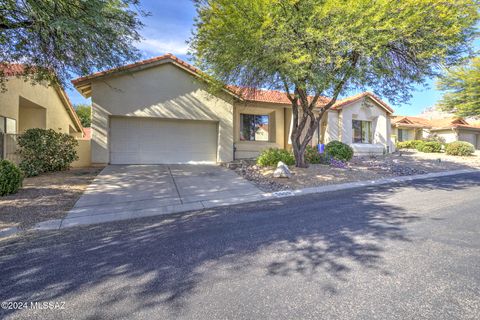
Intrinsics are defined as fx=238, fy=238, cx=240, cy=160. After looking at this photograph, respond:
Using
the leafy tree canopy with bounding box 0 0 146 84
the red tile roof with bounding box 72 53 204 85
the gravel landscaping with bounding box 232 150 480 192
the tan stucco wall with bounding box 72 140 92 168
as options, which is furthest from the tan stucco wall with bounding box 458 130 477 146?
the tan stucco wall with bounding box 72 140 92 168

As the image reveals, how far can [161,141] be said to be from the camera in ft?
40.8

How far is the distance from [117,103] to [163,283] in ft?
35.3

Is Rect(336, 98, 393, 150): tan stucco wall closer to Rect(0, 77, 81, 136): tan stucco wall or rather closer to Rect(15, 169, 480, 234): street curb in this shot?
Rect(15, 169, 480, 234): street curb

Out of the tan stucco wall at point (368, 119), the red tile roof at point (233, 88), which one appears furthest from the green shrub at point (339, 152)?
the tan stucco wall at point (368, 119)

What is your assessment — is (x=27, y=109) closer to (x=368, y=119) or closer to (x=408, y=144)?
(x=368, y=119)

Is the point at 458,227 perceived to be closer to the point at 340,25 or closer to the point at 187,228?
the point at 187,228

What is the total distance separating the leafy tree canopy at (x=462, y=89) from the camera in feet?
60.5

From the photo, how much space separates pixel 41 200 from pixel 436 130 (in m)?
37.9

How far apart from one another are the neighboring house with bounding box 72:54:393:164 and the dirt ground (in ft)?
10.4

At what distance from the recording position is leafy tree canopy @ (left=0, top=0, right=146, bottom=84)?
20.4 ft

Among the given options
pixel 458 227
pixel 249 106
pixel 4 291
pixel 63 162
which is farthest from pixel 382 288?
pixel 249 106

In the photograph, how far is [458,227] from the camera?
4.59 m

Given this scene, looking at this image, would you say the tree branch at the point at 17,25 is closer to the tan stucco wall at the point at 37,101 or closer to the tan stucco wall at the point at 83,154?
the tan stucco wall at the point at 37,101

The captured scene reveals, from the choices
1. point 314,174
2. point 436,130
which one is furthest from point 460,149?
point 314,174
